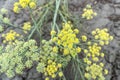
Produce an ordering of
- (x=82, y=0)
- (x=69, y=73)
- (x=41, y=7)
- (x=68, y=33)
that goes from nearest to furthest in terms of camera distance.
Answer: (x=68, y=33) → (x=69, y=73) → (x=41, y=7) → (x=82, y=0)

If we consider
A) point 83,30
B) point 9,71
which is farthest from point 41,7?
point 9,71

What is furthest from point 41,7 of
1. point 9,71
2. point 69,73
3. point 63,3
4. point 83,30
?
point 9,71

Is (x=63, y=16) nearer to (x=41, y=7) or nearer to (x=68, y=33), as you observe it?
(x=41, y=7)

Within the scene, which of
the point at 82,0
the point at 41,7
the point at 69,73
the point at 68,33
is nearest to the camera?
the point at 68,33

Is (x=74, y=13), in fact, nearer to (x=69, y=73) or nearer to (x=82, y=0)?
(x=82, y=0)

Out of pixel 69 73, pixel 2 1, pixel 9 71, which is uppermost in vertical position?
pixel 2 1

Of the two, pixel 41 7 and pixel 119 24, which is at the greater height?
pixel 41 7

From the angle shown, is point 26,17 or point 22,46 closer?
point 22,46

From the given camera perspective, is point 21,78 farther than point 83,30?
No

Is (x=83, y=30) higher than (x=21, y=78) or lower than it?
higher
